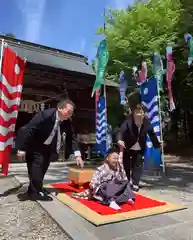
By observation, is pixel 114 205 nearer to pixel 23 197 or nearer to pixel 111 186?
pixel 111 186

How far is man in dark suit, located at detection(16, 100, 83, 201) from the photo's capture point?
3834mm

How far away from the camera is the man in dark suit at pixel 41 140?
12.6 ft

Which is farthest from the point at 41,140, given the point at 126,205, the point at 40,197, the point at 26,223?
the point at 126,205

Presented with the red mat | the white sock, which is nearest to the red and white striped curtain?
the red mat

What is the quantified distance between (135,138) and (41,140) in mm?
1682

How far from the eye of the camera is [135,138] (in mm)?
4648

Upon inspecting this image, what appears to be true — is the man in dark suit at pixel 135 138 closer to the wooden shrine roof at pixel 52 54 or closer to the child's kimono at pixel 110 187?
the child's kimono at pixel 110 187

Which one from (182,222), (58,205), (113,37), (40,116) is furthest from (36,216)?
(113,37)

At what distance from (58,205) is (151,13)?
11.4 metres

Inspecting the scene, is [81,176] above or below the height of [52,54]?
below

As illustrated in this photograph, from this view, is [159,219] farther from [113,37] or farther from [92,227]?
[113,37]

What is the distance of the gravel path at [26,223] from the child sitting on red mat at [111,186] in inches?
30.8

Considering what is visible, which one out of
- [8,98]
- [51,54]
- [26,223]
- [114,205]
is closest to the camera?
[26,223]

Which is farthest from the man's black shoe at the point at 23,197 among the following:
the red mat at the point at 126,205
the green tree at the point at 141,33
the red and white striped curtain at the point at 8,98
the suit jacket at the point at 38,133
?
the green tree at the point at 141,33
